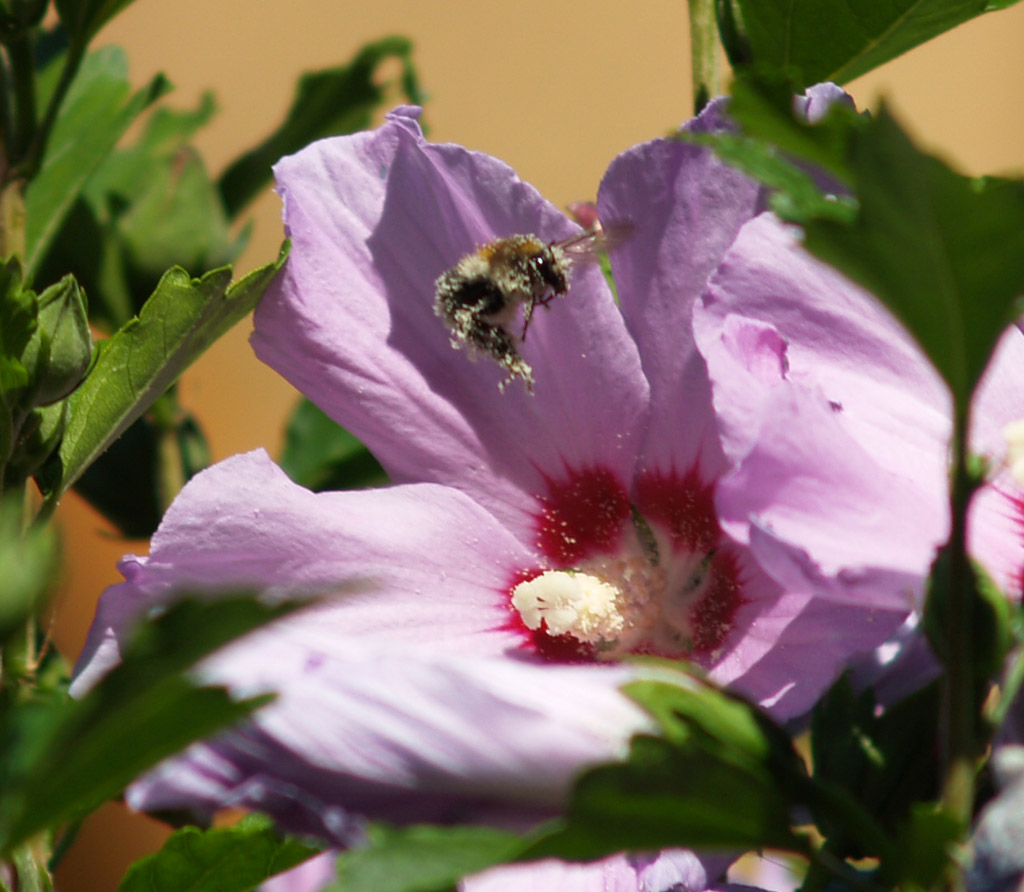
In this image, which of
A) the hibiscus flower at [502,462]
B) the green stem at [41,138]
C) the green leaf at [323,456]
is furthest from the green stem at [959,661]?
the green leaf at [323,456]

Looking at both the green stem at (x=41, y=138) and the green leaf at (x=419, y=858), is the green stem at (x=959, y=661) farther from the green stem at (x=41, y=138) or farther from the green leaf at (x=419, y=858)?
the green stem at (x=41, y=138)

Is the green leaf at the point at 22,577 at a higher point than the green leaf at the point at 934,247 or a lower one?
lower

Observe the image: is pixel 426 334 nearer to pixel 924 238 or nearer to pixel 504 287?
pixel 504 287

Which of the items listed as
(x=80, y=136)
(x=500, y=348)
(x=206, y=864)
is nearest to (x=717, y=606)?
(x=500, y=348)

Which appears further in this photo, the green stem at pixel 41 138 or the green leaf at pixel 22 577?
the green stem at pixel 41 138

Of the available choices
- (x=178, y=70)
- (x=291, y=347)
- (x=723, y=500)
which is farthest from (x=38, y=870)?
(x=178, y=70)

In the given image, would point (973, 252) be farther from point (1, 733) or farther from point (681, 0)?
point (681, 0)
